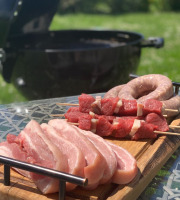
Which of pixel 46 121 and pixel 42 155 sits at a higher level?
pixel 42 155

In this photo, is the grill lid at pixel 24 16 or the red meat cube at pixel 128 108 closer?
the red meat cube at pixel 128 108

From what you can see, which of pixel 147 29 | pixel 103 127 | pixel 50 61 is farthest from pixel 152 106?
pixel 147 29

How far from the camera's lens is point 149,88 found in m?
3.16

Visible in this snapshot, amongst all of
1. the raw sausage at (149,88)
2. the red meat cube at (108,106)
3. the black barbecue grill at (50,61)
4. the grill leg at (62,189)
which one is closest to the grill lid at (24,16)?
the black barbecue grill at (50,61)

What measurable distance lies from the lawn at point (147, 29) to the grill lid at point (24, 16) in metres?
1.31

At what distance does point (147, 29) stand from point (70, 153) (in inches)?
457

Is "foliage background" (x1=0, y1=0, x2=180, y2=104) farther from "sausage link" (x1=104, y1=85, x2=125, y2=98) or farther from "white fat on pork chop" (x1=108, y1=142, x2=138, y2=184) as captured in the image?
"white fat on pork chop" (x1=108, y1=142, x2=138, y2=184)

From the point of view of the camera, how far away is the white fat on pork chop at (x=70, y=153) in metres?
1.88

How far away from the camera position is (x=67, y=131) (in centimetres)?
220

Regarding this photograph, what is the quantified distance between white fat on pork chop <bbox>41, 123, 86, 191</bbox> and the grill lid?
2.76m

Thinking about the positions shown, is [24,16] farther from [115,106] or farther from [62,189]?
[62,189]

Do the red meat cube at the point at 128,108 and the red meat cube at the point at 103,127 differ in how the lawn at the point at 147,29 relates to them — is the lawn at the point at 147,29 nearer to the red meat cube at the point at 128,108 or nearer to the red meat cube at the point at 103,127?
the red meat cube at the point at 128,108

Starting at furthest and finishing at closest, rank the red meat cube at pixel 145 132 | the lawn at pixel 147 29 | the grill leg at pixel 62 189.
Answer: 1. the lawn at pixel 147 29
2. the red meat cube at pixel 145 132
3. the grill leg at pixel 62 189

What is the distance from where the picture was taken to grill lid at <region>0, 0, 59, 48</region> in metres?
4.58
